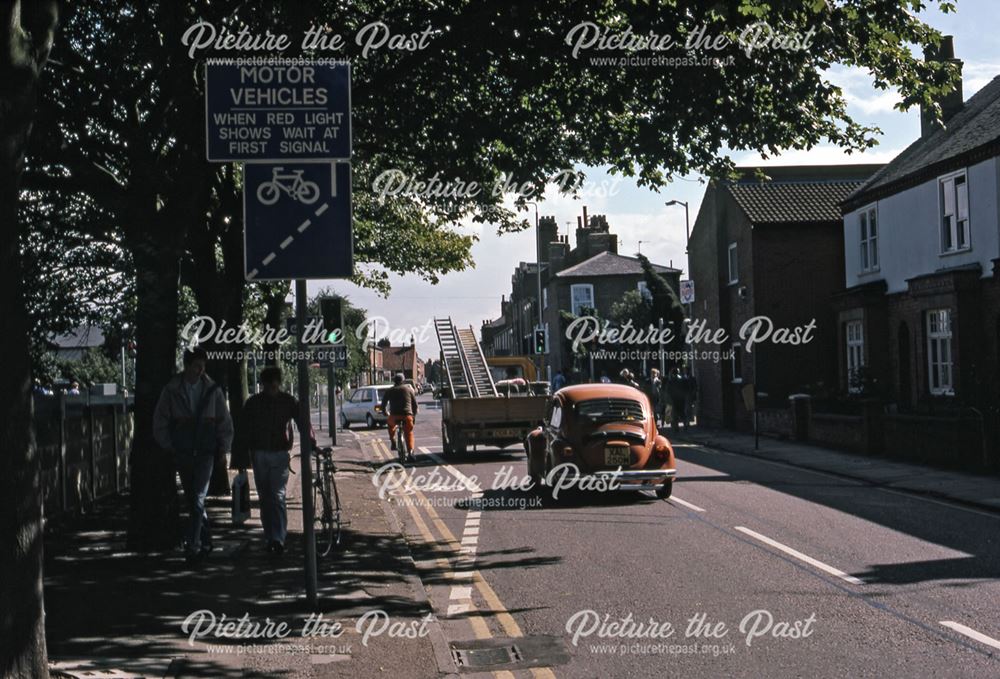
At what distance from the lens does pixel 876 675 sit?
631cm

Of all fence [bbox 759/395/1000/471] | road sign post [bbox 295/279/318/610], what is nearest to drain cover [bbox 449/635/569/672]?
road sign post [bbox 295/279/318/610]

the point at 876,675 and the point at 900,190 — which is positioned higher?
the point at 900,190

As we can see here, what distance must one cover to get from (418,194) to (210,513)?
Answer: 7.70m

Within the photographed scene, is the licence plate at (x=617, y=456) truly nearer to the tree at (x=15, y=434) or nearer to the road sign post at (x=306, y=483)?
the road sign post at (x=306, y=483)

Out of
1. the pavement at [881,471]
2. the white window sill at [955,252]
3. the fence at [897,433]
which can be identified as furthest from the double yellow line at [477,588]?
the white window sill at [955,252]

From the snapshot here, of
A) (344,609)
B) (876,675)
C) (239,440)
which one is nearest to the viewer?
(876,675)

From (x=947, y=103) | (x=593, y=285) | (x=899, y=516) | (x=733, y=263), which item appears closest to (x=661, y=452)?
(x=899, y=516)

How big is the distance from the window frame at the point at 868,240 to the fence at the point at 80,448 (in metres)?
21.1

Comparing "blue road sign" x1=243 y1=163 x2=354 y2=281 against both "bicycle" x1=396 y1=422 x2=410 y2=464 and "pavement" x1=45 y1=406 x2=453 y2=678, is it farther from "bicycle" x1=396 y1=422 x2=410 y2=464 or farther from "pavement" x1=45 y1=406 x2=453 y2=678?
"bicycle" x1=396 y1=422 x2=410 y2=464

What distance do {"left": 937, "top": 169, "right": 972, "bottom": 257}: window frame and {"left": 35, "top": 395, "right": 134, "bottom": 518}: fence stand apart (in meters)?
19.0

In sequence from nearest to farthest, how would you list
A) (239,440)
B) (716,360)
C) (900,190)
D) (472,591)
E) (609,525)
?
(472,591), (239,440), (609,525), (900,190), (716,360)

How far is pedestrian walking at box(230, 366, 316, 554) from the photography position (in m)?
10.7

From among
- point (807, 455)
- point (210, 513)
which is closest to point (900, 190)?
point (807, 455)

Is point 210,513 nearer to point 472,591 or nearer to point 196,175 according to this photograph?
point 196,175
